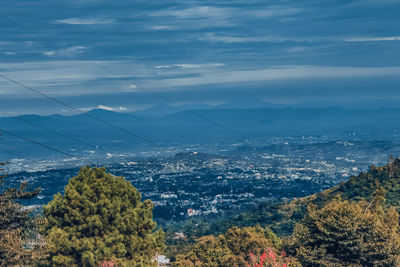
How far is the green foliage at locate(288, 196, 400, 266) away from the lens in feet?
85.7

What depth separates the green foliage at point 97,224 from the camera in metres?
24.3

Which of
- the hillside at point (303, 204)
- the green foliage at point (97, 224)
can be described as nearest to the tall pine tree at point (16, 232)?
the green foliage at point (97, 224)

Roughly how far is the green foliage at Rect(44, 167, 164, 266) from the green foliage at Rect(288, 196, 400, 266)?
27.3 feet

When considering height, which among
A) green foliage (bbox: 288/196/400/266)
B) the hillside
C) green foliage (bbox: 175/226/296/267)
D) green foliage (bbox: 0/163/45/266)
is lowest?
the hillside

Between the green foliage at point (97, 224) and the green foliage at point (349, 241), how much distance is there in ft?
27.3

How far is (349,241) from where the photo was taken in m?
26.4

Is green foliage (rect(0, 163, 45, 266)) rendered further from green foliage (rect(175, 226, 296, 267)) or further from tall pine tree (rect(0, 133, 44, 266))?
green foliage (rect(175, 226, 296, 267))

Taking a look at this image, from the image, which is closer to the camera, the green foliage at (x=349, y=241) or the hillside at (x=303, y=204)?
the green foliage at (x=349, y=241)

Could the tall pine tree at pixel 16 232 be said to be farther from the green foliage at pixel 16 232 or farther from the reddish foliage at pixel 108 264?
the reddish foliage at pixel 108 264

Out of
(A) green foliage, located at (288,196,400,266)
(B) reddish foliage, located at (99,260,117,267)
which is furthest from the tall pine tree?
(A) green foliage, located at (288,196,400,266)

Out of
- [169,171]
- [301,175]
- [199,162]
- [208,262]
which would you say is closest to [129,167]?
[169,171]

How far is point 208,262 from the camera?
30.6 meters

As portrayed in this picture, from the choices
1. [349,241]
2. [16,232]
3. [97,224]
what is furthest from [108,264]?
[349,241]

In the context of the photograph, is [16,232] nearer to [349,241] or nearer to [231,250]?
[231,250]
